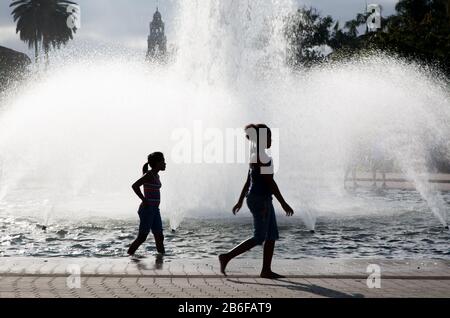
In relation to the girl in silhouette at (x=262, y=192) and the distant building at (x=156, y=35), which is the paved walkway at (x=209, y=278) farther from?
the distant building at (x=156, y=35)

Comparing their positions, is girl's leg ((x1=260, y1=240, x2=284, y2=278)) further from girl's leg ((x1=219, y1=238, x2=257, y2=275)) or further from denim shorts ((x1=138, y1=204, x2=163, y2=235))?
denim shorts ((x1=138, y1=204, x2=163, y2=235))

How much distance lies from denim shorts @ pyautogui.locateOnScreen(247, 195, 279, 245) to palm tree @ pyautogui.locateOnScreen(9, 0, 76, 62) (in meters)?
82.2

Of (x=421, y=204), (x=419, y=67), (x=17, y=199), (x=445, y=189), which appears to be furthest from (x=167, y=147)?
(x=419, y=67)

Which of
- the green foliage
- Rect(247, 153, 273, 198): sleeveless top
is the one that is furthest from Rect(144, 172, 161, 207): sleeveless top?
the green foliage

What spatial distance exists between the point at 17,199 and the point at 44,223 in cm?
832

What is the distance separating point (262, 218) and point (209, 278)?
2.82 ft

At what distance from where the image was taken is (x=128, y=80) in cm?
2408

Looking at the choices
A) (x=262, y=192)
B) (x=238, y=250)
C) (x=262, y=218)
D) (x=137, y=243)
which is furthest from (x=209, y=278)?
(x=137, y=243)

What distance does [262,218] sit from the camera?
8703mm

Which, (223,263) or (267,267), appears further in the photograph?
(223,263)

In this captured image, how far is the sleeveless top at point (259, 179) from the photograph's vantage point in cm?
866

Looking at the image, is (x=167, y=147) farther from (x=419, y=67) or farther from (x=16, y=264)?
(x=419, y=67)

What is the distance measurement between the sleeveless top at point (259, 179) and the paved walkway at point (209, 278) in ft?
2.96

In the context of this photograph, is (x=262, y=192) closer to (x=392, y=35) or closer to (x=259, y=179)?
(x=259, y=179)
